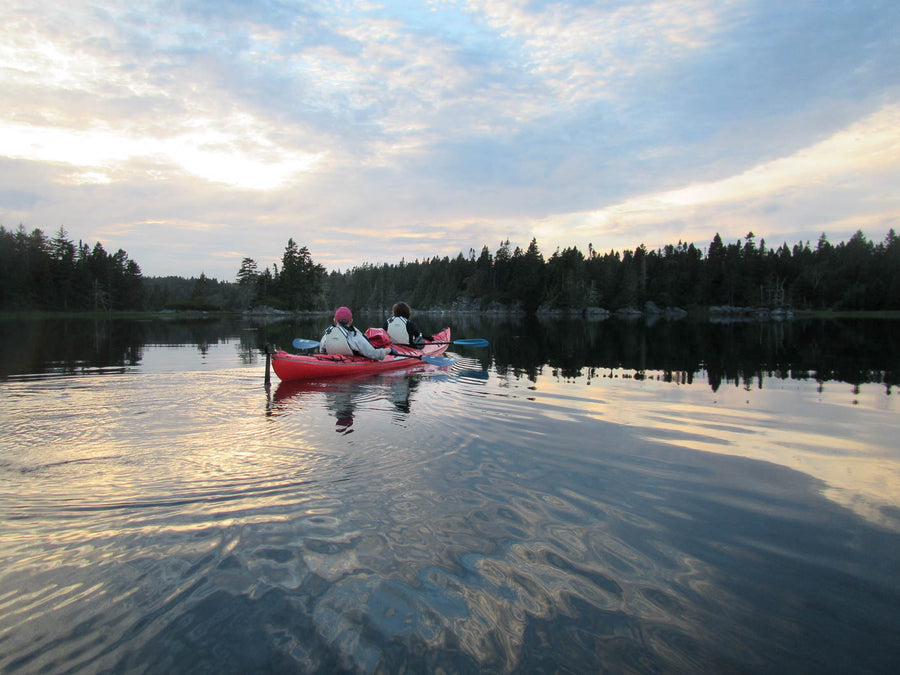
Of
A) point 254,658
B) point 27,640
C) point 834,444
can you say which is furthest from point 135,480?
point 834,444

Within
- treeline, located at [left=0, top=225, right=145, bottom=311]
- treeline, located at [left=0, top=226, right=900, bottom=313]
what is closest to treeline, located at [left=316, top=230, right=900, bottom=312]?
treeline, located at [left=0, top=226, right=900, bottom=313]

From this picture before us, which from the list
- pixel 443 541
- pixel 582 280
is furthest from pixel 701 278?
pixel 443 541

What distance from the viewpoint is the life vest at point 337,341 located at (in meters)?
13.1

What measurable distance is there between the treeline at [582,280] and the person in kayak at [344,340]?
298ft

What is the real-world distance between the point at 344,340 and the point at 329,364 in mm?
983

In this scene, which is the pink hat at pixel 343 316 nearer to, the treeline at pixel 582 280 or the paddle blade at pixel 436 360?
the paddle blade at pixel 436 360

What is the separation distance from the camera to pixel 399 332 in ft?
52.5

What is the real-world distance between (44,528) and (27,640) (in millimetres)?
1730

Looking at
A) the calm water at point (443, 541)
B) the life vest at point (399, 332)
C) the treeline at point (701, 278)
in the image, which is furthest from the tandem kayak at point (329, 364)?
the treeline at point (701, 278)

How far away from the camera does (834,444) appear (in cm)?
708

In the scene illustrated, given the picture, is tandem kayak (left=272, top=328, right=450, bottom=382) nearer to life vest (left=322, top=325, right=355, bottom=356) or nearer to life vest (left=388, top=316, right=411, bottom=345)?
life vest (left=322, top=325, right=355, bottom=356)

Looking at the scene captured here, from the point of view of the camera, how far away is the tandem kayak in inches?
467

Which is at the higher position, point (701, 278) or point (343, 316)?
point (701, 278)

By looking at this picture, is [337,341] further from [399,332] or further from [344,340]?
[399,332]
